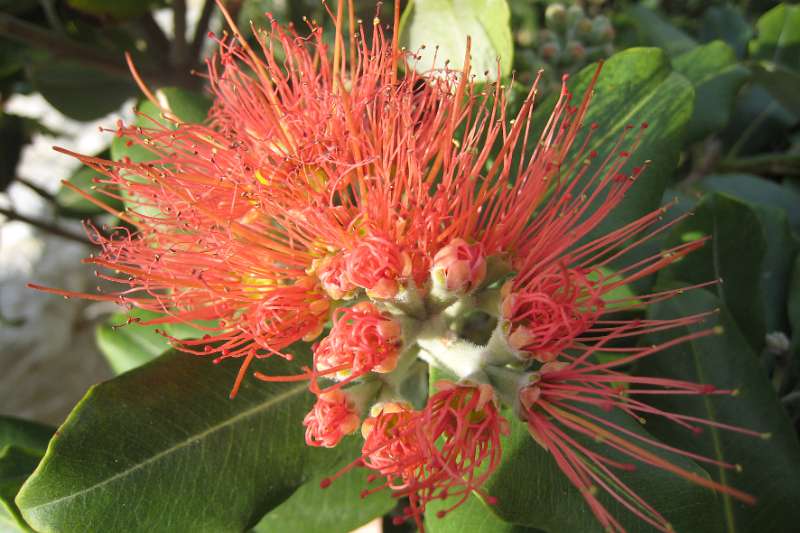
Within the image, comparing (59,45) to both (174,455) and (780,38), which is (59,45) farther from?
(780,38)

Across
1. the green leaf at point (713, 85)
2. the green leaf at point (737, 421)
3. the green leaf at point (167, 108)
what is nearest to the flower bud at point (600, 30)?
the green leaf at point (713, 85)

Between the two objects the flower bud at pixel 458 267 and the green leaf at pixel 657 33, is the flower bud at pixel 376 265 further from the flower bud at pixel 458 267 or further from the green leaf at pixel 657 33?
the green leaf at pixel 657 33

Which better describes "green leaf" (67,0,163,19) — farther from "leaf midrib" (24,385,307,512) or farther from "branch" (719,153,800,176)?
"branch" (719,153,800,176)

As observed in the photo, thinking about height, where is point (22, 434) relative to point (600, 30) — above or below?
below

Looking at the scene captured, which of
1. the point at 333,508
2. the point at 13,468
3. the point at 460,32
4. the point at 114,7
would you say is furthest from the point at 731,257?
the point at 114,7

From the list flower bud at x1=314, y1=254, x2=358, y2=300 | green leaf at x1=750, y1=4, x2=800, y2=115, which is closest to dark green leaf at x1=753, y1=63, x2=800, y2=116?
green leaf at x1=750, y1=4, x2=800, y2=115

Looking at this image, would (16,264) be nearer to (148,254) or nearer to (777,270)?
(148,254)
